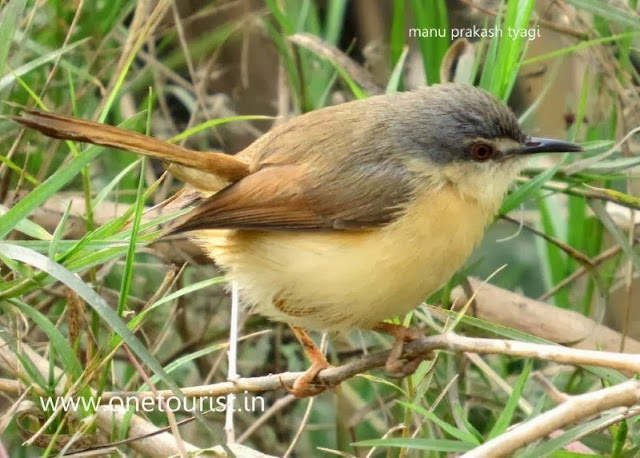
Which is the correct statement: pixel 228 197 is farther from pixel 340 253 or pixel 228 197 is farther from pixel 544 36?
pixel 544 36

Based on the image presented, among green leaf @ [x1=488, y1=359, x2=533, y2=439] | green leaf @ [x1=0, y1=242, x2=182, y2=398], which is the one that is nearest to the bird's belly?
green leaf @ [x1=488, y1=359, x2=533, y2=439]

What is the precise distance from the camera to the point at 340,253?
7.32 feet

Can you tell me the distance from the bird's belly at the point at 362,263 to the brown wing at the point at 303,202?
1.3 inches

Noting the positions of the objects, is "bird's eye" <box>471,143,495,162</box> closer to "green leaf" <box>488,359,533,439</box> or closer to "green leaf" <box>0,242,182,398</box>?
"green leaf" <box>488,359,533,439</box>

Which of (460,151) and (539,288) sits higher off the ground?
(460,151)

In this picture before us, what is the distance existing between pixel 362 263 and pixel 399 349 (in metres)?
0.21

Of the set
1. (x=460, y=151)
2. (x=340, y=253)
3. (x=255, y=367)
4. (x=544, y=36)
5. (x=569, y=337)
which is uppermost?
(x=544, y=36)

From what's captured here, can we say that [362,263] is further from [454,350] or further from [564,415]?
[564,415]

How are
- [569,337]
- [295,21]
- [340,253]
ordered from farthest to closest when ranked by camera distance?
[295,21], [569,337], [340,253]

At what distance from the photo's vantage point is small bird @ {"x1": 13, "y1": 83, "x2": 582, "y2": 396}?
7.22ft

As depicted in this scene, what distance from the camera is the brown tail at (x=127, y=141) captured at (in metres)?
1.92

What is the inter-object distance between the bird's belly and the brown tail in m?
0.17

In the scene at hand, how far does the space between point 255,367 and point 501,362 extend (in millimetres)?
992

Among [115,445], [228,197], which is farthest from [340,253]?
[115,445]
